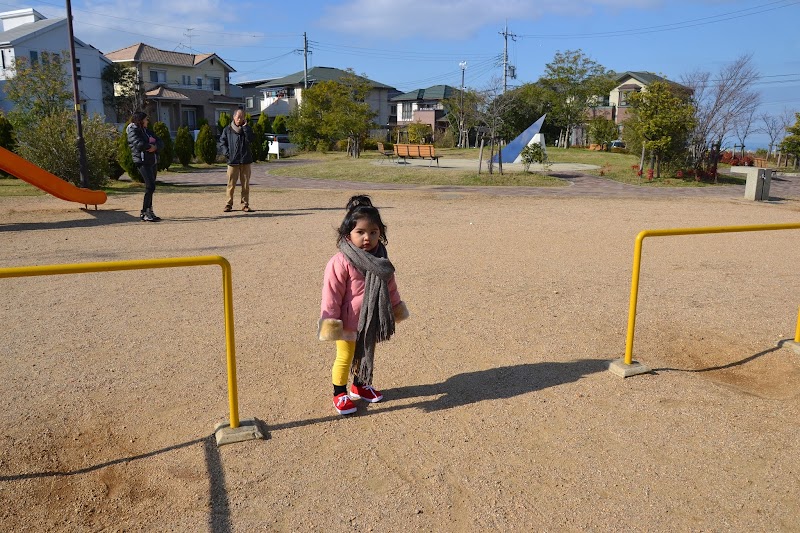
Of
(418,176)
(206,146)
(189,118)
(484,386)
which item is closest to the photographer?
(484,386)

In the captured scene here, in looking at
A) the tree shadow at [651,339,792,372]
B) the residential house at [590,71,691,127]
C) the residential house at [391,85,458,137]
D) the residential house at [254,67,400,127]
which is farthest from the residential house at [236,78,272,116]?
the tree shadow at [651,339,792,372]

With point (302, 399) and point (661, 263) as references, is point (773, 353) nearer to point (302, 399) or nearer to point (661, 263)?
point (661, 263)

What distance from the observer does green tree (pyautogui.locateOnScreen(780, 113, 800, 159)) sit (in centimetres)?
2689

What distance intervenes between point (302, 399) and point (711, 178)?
776 inches

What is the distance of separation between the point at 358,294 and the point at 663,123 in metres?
18.1

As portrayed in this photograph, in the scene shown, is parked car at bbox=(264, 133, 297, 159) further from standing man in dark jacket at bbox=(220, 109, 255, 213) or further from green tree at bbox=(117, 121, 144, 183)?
standing man in dark jacket at bbox=(220, 109, 255, 213)

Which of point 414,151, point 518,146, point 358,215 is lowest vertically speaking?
point 358,215

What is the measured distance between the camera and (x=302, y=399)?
3826mm

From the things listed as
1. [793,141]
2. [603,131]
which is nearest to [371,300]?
[793,141]

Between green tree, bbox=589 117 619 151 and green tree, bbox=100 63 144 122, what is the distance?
29173 mm

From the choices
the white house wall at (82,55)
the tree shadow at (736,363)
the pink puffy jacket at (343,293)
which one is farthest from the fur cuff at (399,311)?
the white house wall at (82,55)

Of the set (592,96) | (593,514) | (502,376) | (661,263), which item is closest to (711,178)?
(661,263)

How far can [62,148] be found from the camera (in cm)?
1420

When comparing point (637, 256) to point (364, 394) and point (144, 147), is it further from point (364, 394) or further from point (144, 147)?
point (144, 147)
